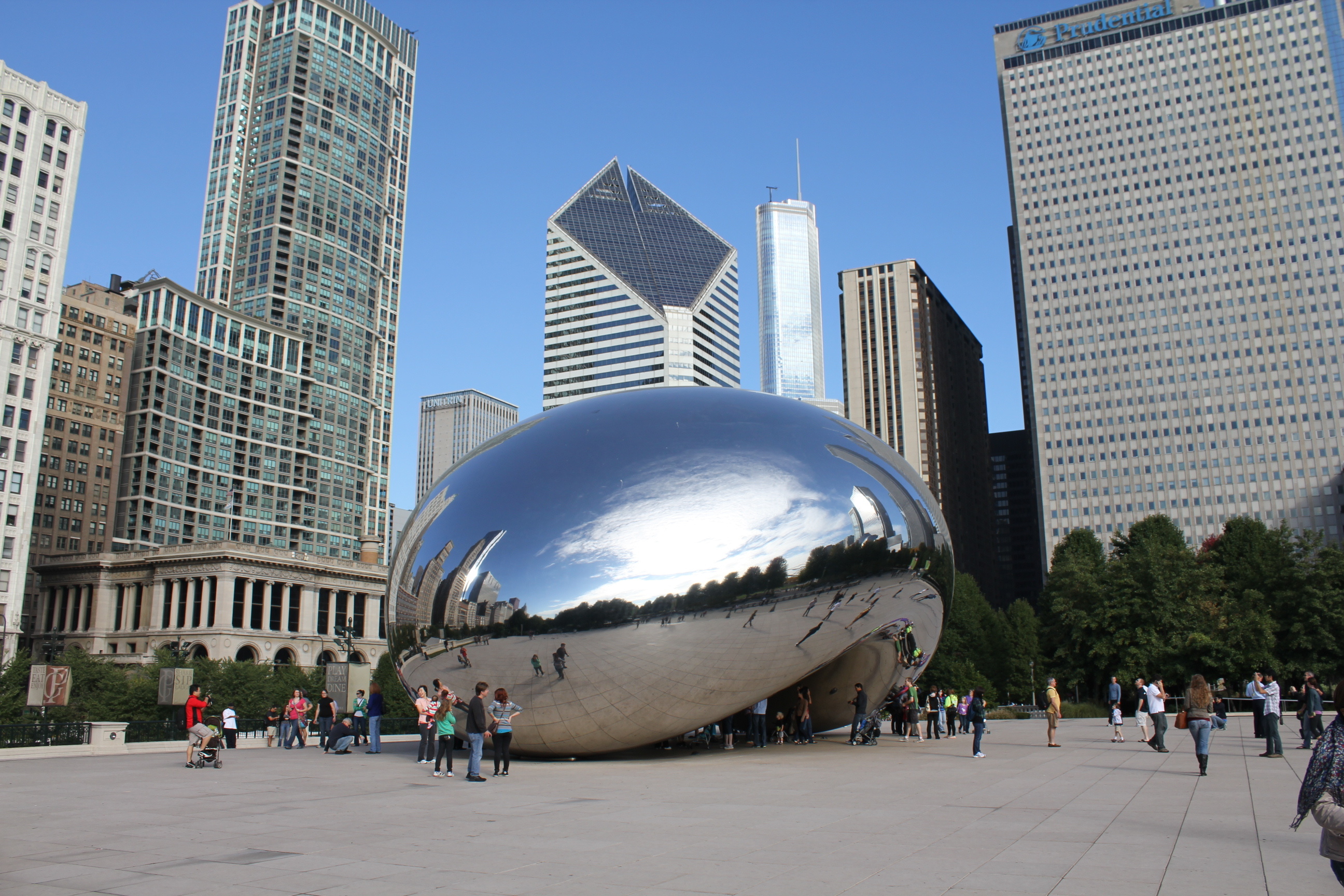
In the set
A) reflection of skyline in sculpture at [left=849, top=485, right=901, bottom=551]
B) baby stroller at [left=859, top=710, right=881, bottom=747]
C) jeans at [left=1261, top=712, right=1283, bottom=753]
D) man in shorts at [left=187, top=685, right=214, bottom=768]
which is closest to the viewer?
reflection of skyline in sculpture at [left=849, top=485, right=901, bottom=551]

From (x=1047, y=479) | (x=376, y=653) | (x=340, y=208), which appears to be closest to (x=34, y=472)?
(x=376, y=653)

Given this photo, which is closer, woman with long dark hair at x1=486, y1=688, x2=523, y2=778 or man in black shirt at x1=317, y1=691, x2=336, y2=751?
woman with long dark hair at x1=486, y1=688, x2=523, y2=778

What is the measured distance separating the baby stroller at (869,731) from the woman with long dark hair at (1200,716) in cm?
745

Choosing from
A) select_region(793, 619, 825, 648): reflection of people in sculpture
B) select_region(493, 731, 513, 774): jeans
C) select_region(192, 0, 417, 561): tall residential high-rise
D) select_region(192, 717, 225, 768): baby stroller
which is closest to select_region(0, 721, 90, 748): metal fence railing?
select_region(192, 717, 225, 768): baby stroller

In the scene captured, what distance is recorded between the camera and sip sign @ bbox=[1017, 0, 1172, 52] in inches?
5787

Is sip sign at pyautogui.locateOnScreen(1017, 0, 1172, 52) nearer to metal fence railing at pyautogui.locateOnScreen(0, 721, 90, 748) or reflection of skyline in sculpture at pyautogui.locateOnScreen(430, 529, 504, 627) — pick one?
reflection of skyline in sculpture at pyautogui.locateOnScreen(430, 529, 504, 627)

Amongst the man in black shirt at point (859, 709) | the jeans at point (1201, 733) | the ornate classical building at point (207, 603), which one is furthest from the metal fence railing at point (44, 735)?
the ornate classical building at point (207, 603)

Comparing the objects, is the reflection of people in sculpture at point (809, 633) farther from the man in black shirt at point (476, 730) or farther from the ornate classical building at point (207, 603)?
the ornate classical building at point (207, 603)

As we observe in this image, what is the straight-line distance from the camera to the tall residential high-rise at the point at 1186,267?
129875mm

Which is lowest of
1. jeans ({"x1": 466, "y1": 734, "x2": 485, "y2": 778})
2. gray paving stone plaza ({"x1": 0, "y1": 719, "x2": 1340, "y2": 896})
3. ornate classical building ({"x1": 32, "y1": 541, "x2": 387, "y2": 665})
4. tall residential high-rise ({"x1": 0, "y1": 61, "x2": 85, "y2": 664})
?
gray paving stone plaza ({"x1": 0, "y1": 719, "x2": 1340, "y2": 896})

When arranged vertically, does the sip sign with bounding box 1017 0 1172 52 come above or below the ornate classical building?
above

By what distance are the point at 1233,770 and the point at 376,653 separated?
10973 cm

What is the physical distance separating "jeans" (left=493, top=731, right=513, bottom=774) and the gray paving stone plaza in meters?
0.42

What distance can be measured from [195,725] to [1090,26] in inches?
6529
